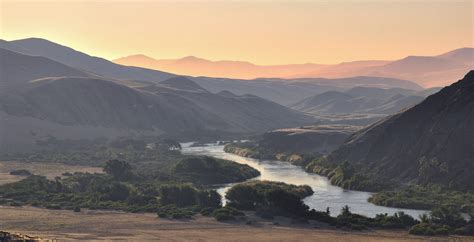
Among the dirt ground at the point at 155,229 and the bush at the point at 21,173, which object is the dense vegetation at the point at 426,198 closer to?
the dirt ground at the point at 155,229

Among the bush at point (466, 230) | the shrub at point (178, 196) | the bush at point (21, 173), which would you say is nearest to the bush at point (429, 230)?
the bush at point (466, 230)

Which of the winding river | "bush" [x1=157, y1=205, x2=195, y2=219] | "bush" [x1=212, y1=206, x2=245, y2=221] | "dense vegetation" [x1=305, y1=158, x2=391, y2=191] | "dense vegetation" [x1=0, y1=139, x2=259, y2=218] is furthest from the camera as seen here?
"dense vegetation" [x1=305, y1=158, x2=391, y2=191]

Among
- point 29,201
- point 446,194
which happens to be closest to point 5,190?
point 29,201

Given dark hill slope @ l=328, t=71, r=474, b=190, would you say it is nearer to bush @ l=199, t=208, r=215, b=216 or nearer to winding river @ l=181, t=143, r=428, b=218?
winding river @ l=181, t=143, r=428, b=218

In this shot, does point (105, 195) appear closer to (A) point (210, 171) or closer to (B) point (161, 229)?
(B) point (161, 229)

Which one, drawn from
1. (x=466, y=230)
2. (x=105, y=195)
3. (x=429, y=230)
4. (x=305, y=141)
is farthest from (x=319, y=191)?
(x=305, y=141)

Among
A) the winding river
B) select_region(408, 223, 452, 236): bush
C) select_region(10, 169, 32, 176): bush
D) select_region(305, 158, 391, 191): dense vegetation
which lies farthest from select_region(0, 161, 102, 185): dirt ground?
select_region(408, 223, 452, 236): bush
